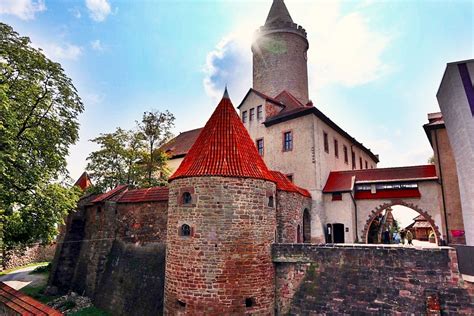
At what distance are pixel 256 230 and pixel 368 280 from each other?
3819mm

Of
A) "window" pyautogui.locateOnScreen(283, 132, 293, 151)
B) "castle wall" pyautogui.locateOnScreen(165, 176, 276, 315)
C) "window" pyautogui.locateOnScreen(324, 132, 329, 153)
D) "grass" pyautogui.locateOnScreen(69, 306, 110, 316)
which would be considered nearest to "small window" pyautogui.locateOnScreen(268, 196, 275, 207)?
"castle wall" pyautogui.locateOnScreen(165, 176, 276, 315)

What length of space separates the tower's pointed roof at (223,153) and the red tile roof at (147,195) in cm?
327

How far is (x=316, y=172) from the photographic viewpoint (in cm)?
1823

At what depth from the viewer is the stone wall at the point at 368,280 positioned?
8.41 metres

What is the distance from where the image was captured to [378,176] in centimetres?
1814

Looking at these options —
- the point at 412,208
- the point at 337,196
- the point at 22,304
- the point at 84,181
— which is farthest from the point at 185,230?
the point at 84,181

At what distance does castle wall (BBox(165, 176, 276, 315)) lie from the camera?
387 inches

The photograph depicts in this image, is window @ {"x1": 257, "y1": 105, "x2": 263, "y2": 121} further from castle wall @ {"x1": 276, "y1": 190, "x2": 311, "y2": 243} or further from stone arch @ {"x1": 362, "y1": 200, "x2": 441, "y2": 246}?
stone arch @ {"x1": 362, "y1": 200, "x2": 441, "y2": 246}

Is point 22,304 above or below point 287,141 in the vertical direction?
below

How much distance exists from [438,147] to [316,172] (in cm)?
655

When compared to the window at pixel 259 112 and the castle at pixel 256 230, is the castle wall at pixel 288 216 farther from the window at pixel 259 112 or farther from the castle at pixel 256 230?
the window at pixel 259 112

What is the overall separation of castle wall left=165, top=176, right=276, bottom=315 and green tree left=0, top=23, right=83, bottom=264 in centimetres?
527

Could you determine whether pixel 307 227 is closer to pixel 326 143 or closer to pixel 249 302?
pixel 326 143

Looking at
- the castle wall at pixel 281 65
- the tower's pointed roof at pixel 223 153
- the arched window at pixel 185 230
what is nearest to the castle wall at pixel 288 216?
the tower's pointed roof at pixel 223 153
